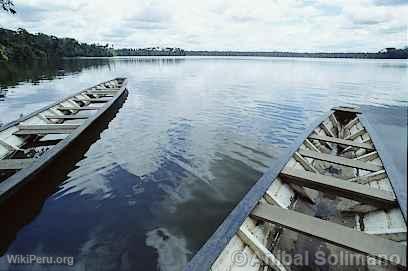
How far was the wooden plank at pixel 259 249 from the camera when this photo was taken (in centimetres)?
318

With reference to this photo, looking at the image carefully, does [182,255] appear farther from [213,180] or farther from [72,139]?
[72,139]

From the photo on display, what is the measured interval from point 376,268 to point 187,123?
30.6 ft

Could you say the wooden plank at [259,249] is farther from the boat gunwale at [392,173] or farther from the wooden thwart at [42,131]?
the wooden thwart at [42,131]

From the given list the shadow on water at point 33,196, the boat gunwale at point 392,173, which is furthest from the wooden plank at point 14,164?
the boat gunwale at point 392,173

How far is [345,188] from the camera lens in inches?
170

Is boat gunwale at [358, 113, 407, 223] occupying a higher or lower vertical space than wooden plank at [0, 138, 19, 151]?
lower

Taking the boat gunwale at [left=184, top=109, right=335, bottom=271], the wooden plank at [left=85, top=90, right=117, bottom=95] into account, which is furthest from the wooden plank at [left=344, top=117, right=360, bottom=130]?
the wooden plank at [left=85, top=90, right=117, bottom=95]

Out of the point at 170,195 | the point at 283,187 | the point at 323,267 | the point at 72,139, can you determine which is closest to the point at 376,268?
the point at 323,267

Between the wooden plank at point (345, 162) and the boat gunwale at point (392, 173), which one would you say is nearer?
the boat gunwale at point (392, 173)

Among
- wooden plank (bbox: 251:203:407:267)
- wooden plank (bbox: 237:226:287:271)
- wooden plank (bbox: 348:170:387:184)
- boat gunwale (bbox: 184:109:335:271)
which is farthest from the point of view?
wooden plank (bbox: 348:170:387:184)

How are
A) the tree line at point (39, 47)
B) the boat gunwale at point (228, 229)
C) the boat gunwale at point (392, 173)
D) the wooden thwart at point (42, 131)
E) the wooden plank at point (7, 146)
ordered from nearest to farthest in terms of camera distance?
the boat gunwale at point (228, 229) < the boat gunwale at point (392, 173) < the wooden plank at point (7, 146) < the wooden thwart at point (42, 131) < the tree line at point (39, 47)

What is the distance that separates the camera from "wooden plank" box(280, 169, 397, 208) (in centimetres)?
→ 410

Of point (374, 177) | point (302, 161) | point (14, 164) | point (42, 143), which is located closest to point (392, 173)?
point (374, 177)

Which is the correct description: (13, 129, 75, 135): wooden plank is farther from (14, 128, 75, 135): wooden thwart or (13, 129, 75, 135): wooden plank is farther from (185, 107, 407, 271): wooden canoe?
(185, 107, 407, 271): wooden canoe
